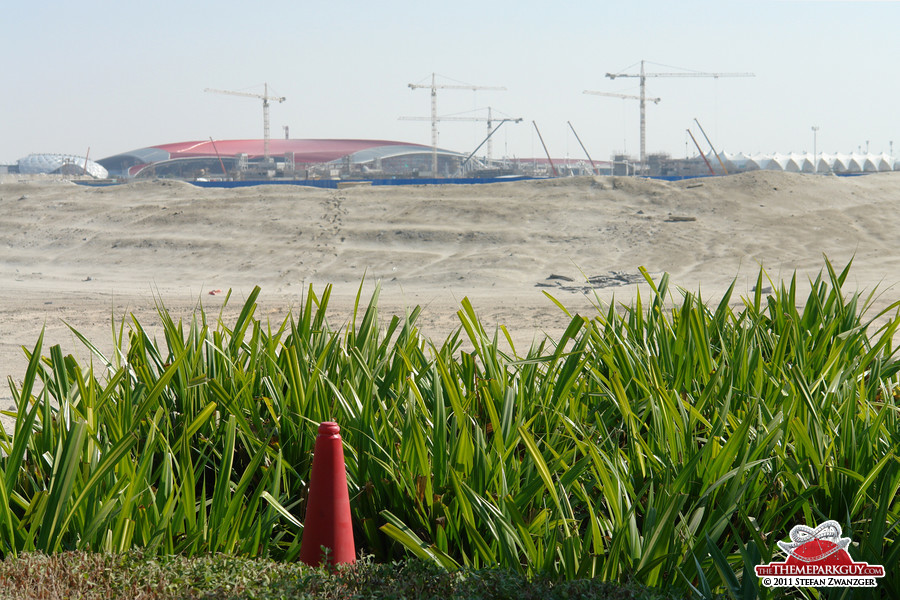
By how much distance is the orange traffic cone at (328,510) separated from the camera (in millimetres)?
2328

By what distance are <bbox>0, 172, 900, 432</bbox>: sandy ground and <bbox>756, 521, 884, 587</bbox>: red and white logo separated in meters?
7.53

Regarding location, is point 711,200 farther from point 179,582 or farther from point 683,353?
point 179,582

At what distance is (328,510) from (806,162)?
88.3m

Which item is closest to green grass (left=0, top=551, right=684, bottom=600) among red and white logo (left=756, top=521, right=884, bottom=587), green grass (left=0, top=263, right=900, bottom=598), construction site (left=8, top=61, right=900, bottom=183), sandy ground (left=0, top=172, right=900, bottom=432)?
green grass (left=0, top=263, right=900, bottom=598)

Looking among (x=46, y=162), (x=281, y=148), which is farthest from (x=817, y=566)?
(x=46, y=162)

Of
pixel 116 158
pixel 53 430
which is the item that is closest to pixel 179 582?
pixel 53 430

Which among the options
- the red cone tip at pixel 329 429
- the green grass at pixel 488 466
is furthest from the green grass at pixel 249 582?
the red cone tip at pixel 329 429

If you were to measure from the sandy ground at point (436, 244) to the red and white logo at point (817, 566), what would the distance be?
7527 mm

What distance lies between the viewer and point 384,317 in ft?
35.0

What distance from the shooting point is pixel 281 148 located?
97.9 meters

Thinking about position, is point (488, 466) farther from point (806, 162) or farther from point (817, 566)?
point (806, 162)

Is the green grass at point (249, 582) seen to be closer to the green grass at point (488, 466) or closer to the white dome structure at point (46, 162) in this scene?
the green grass at point (488, 466)

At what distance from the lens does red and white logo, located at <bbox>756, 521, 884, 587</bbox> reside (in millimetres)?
1980

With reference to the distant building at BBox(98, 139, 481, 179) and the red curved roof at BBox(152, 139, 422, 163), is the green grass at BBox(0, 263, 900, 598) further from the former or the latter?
the red curved roof at BBox(152, 139, 422, 163)
